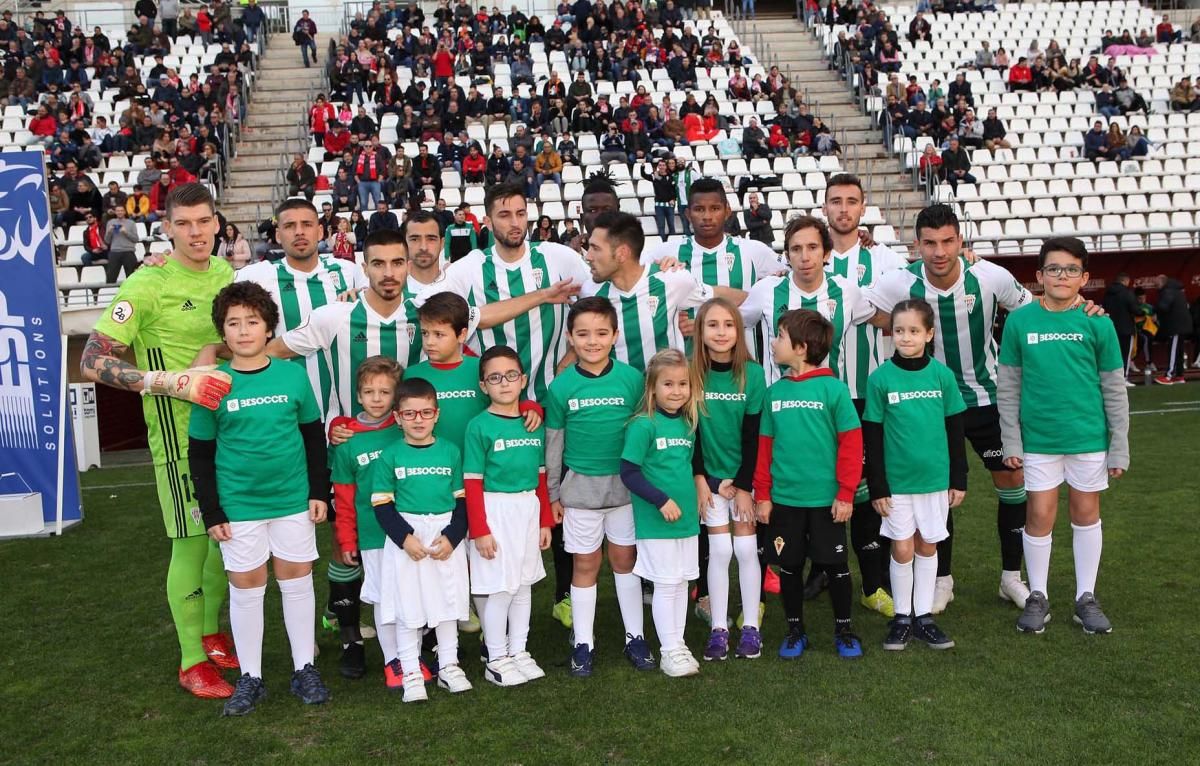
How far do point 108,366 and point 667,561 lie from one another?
7.44 feet

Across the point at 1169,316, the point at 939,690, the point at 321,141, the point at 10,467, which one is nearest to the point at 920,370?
the point at 939,690

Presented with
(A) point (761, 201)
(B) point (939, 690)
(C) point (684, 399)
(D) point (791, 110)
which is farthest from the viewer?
(D) point (791, 110)

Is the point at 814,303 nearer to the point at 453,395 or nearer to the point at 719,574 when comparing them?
the point at 719,574

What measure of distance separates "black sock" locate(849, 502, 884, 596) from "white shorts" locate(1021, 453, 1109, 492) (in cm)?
69

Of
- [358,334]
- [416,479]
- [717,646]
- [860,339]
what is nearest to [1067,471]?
[860,339]

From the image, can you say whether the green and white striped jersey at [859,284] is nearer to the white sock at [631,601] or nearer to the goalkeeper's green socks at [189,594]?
the white sock at [631,601]

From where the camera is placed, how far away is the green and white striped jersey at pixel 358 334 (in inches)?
181

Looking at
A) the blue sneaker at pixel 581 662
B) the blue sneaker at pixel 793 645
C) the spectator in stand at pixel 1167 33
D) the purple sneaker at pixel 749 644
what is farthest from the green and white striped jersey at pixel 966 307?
the spectator in stand at pixel 1167 33

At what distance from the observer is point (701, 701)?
4051mm

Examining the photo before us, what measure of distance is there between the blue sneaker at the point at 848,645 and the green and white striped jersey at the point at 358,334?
198 centimetres

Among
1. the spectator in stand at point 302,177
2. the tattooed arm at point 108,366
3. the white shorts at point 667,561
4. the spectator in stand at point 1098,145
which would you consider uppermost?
the spectator in stand at point 1098,145

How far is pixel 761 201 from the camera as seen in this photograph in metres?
16.7

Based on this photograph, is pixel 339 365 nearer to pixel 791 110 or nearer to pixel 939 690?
pixel 939 690

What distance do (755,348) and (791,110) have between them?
15448mm
